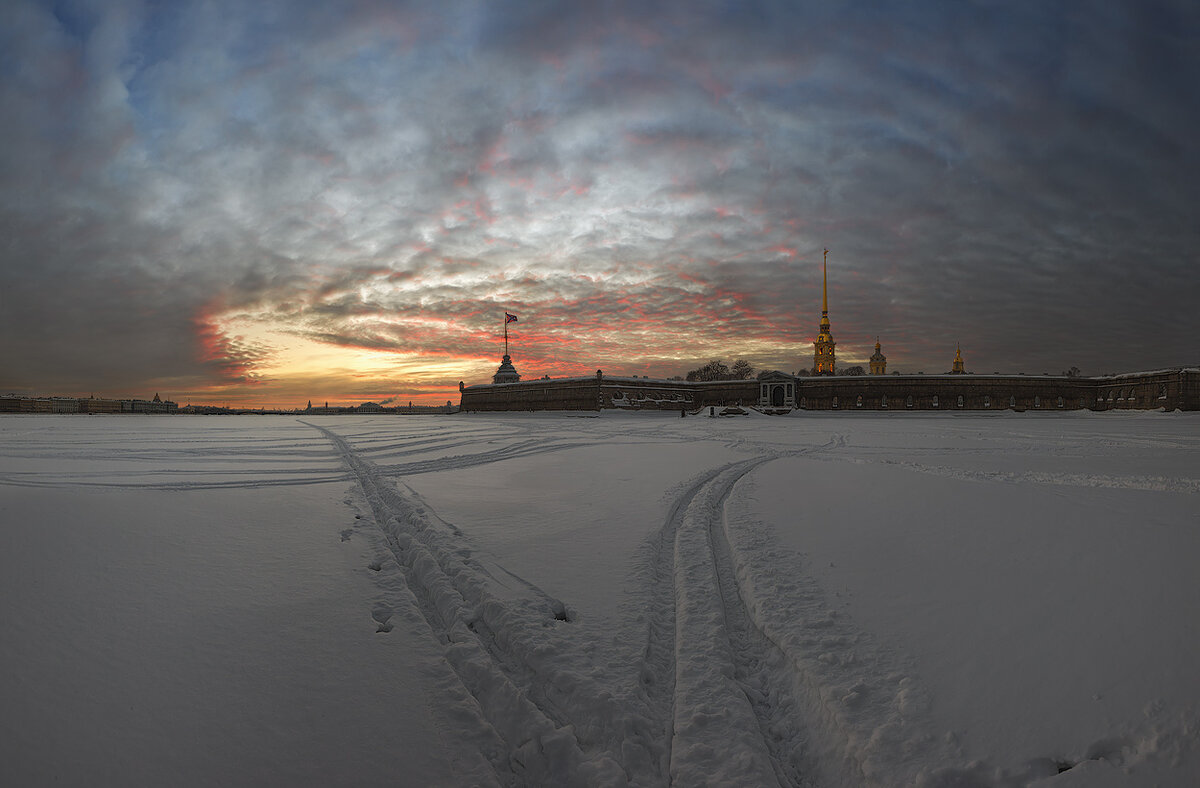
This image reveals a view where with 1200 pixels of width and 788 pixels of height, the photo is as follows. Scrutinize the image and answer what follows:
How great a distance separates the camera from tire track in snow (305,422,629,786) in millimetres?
2357

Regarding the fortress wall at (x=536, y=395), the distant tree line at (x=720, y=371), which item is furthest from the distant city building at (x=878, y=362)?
the fortress wall at (x=536, y=395)

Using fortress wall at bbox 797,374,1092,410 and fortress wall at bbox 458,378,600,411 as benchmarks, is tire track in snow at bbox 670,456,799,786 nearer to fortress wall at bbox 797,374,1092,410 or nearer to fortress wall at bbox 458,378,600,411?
fortress wall at bbox 458,378,600,411

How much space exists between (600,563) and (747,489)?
161 inches

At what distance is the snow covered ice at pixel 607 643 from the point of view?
7.68 feet

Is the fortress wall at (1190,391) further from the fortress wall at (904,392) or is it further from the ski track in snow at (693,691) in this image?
the ski track in snow at (693,691)

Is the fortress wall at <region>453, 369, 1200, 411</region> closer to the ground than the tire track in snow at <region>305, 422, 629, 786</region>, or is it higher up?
higher up

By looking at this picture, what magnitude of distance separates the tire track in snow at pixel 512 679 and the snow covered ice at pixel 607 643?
16mm

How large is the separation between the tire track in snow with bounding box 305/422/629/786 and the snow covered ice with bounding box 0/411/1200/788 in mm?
16

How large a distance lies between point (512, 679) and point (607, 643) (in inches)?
24.9

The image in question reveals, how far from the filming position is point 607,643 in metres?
3.33

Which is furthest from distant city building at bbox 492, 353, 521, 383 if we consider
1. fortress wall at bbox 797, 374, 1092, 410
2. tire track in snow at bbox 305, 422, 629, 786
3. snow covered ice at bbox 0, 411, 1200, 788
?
tire track in snow at bbox 305, 422, 629, 786

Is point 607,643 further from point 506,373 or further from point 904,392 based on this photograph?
point 506,373

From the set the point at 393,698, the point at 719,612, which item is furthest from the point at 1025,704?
the point at 393,698

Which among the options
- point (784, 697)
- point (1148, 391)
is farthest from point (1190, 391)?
point (784, 697)
